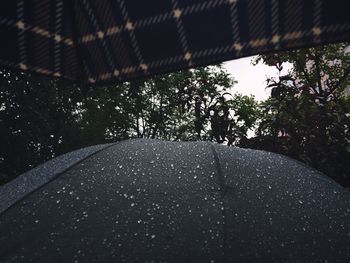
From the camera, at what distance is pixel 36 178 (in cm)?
175

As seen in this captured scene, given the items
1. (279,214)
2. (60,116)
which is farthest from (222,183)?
(60,116)

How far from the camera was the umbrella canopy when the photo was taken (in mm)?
1271

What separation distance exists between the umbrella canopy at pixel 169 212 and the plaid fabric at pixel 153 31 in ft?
2.13

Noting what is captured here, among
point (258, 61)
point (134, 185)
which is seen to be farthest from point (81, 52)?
point (258, 61)

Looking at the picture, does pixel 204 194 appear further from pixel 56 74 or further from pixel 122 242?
pixel 56 74

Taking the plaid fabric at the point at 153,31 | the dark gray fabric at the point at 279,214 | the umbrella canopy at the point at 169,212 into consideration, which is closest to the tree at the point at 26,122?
the plaid fabric at the point at 153,31

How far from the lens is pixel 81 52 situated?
224 centimetres

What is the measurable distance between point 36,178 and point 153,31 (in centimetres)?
108

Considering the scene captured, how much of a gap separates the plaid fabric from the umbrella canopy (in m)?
0.65

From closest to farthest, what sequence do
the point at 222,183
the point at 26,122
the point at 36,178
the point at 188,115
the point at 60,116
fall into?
the point at 222,183
the point at 36,178
the point at 26,122
the point at 60,116
the point at 188,115

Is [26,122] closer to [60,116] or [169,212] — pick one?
[60,116]

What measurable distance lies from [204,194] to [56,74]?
1373mm

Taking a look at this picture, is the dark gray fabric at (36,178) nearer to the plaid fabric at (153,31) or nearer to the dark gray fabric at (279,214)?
the plaid fabric at (153,31)

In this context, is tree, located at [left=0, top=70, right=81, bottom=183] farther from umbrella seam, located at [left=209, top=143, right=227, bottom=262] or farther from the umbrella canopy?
umbrella seam, located at [left=209, top=143, right=227, bottom=262]
